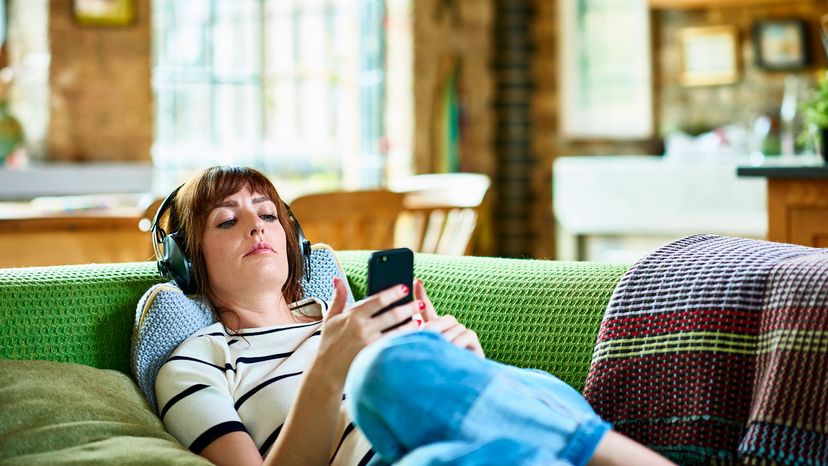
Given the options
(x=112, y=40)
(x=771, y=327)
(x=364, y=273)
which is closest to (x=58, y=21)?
(x=112, y=40)

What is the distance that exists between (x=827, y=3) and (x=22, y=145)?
4152 mm

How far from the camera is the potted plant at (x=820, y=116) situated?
2.91 m

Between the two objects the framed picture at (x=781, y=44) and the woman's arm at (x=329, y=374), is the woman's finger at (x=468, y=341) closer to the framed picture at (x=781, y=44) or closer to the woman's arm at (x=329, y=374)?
the woman's arm at (x=329, y=374)

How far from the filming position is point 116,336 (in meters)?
1.78

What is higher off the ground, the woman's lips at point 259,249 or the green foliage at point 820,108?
the green foliage at point 820,108

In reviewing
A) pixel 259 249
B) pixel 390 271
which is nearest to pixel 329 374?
pixel 390 271

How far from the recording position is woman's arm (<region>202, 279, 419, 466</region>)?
1.36 m

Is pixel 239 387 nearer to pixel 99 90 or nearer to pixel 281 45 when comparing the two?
pixel 99 90

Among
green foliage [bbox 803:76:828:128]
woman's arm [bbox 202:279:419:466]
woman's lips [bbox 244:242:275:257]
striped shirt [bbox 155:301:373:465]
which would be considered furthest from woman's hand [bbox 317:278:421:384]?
green foliage [bbox 803:76:828:128]

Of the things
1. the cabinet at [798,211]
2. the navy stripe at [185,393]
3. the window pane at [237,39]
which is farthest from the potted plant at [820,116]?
the window pane at [237,39]

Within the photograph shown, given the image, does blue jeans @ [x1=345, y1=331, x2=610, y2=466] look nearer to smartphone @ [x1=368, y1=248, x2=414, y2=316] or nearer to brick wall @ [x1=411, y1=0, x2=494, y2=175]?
smartphone @ [x1=368, y1=248, x2=414, y2=316]

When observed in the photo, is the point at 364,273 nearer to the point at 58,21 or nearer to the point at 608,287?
the point at 608,287

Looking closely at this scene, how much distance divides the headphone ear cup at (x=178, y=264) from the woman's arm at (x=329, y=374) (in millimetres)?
382

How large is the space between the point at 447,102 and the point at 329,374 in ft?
14.8
